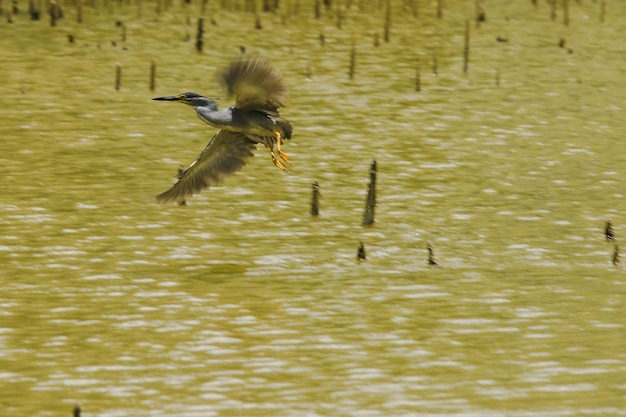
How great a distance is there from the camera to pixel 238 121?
37.2 ft

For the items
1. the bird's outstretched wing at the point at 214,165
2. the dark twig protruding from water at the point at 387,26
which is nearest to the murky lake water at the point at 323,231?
the dark twig protruding from water at the point at 387,26

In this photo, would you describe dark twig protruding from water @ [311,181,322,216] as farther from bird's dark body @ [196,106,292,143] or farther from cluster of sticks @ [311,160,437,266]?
bird's dark body @ [196,106,292,143]

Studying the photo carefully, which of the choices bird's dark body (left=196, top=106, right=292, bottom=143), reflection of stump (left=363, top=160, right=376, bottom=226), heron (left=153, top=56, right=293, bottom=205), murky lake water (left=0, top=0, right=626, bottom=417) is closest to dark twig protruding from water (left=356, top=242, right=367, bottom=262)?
murky lake water (left=0, top=0, right=626, bottom=417)

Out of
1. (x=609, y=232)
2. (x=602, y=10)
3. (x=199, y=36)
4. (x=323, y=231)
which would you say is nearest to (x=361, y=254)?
(x=323, y=231)

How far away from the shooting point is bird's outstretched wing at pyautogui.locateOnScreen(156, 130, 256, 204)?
38.2ft

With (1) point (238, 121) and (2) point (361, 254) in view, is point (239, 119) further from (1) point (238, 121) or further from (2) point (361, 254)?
(2) point (361, 254)

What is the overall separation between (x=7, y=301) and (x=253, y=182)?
12.1 ft

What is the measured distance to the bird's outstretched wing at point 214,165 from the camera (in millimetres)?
11656

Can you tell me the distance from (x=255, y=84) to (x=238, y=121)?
45cm

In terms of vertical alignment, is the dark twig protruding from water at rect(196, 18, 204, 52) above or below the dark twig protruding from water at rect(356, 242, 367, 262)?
above

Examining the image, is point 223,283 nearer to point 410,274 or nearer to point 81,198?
point 410,274

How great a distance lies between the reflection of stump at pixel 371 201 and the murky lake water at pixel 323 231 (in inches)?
6.4

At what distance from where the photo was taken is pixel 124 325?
9.58 meters

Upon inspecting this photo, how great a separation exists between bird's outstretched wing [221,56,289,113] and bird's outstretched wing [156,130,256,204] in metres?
0.54
